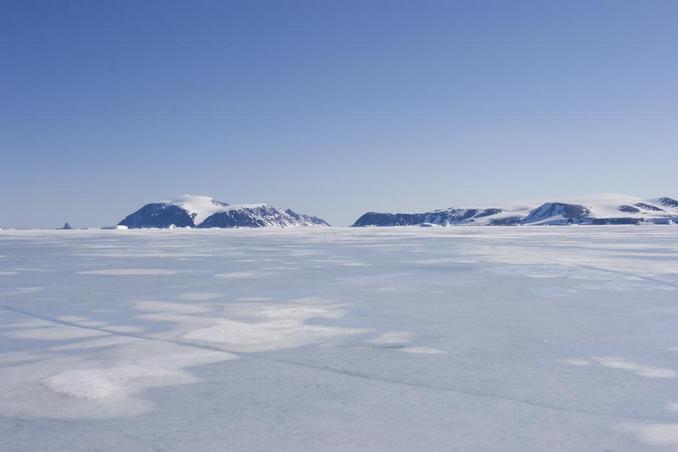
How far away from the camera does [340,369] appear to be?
13.1 feet

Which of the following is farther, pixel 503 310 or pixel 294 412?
pixel 503 310

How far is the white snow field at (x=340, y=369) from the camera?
2811 mm

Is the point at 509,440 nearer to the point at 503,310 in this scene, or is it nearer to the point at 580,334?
the point at 580,334

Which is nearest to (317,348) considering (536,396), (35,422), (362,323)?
(362,323)

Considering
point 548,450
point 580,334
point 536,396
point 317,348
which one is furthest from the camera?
point 580,334

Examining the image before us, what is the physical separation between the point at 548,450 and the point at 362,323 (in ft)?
10.7

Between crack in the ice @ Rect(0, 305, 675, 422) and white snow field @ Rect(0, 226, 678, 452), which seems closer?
white snow field @ Rect(0, 226, 678, 452)

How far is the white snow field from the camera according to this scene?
281 centimetres

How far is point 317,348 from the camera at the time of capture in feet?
15.3

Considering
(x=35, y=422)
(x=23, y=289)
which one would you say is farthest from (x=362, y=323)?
(x=23, y=289)

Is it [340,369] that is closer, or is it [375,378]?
[375,378]

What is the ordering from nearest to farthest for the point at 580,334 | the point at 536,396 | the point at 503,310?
the point at 536,396 → the point at 580,334 → the point at 503,310

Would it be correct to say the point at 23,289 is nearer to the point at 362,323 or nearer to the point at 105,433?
the point at 362,323

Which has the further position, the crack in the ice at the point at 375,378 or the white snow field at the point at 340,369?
the crack in the ice at the point at 375,378
